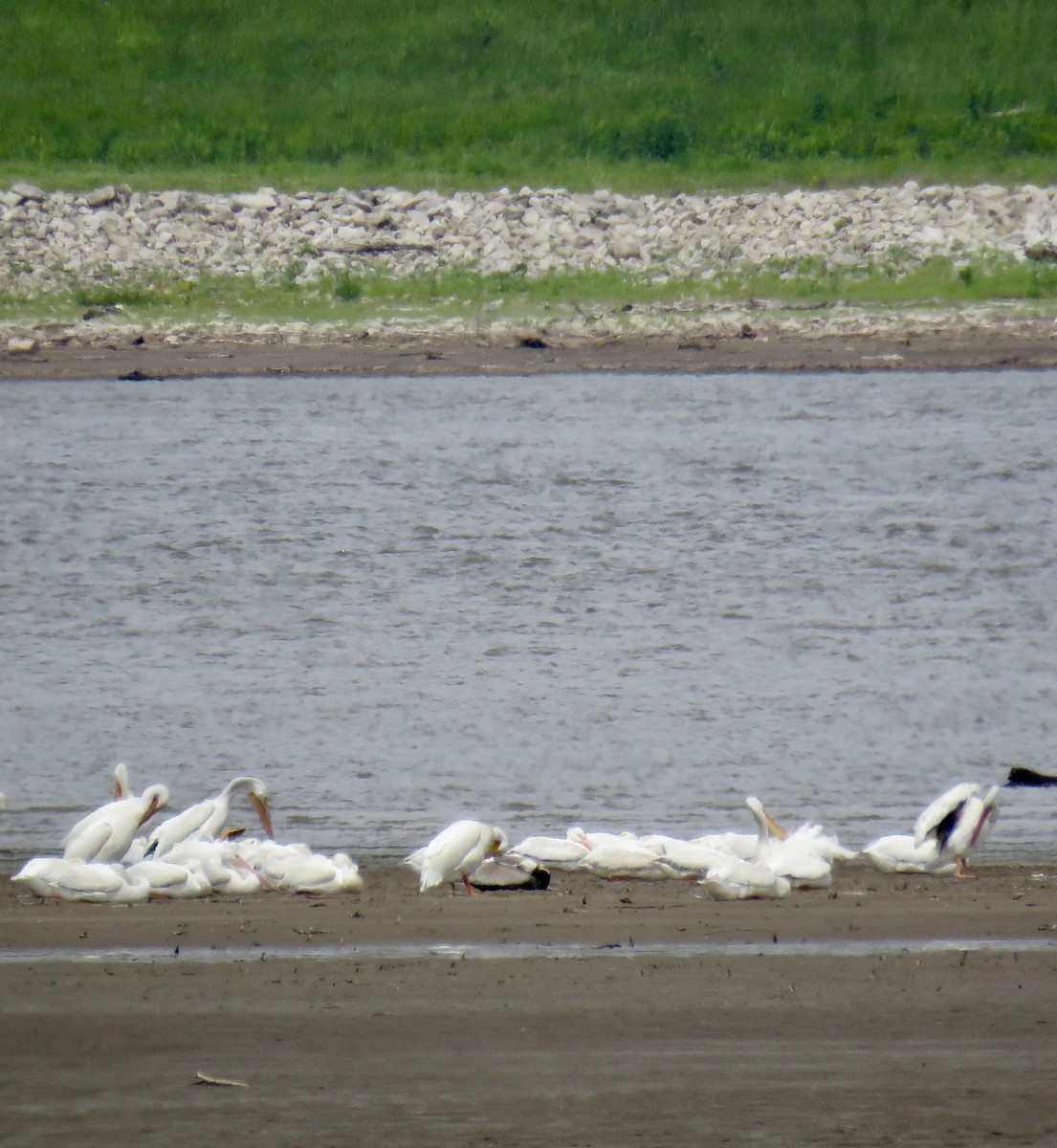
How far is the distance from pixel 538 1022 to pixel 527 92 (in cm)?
3599

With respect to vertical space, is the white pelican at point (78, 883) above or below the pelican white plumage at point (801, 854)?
above

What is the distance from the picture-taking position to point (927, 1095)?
5.44 meters

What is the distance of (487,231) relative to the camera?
32125 millimetres

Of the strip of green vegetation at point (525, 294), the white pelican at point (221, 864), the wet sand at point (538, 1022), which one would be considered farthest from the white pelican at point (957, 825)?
the strip of green vegetation at point (525, 294)

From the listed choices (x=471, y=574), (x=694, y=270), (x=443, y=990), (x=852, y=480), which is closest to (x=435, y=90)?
(x=694, y=270)

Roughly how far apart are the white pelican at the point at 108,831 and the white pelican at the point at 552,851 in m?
1.51

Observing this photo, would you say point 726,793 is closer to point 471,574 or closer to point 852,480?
point 471,574

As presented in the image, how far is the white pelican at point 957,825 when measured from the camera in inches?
325

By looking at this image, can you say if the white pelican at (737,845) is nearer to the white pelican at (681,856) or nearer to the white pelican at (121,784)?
the white pelican at (681,856)

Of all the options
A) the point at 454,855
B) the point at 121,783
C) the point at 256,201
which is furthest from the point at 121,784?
the point at 256,201

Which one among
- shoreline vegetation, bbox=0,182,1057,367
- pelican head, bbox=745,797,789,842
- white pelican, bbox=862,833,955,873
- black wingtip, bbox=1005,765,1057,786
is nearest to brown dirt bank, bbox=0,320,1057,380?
shoreline vegetation, bbox=0,182,1057,367

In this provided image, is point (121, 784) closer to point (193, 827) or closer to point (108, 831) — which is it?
point (193, 827)

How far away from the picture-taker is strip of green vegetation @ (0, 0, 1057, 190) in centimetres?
3603

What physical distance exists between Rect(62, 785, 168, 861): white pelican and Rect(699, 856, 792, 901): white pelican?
2331mm
